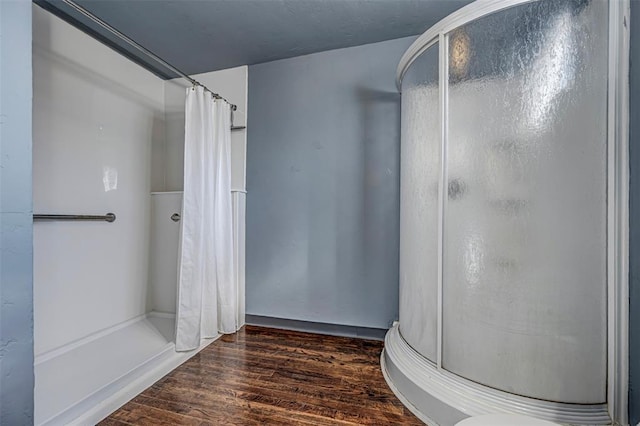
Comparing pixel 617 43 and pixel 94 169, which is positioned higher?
pixel 617 43

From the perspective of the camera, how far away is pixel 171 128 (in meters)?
2.62

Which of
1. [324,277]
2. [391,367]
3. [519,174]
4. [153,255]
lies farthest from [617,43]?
[153,255]

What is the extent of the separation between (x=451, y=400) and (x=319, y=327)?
119cm

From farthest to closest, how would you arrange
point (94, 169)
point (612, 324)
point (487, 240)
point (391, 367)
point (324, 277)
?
point (324, 277) → point (94, 169) → point (391, 367) → point (487, 240) → point (612, 324)

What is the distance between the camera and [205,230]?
1999 mm

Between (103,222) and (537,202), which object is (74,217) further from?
(537,202)

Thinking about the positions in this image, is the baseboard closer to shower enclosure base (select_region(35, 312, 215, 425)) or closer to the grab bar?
shower enclosure base (select_region(35, 312, 215, 425))

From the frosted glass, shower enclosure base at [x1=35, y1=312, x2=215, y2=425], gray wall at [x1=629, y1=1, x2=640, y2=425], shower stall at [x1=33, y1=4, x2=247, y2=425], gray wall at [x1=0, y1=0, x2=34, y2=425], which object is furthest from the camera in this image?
shower stall at [x1=33, y1=4, x2=247, y2=425]

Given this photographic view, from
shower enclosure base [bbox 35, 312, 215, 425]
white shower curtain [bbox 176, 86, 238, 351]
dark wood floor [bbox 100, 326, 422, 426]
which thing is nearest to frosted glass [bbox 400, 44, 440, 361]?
dark wood floor [bbox 100, 326, 422, 426]

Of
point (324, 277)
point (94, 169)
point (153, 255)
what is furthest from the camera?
point (153, 255)

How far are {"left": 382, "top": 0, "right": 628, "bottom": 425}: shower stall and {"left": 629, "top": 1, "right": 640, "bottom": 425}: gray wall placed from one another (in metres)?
0.02

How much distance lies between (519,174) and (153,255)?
2.62m

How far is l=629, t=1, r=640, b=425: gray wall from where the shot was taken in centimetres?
98

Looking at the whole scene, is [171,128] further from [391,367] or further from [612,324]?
[612,324]
